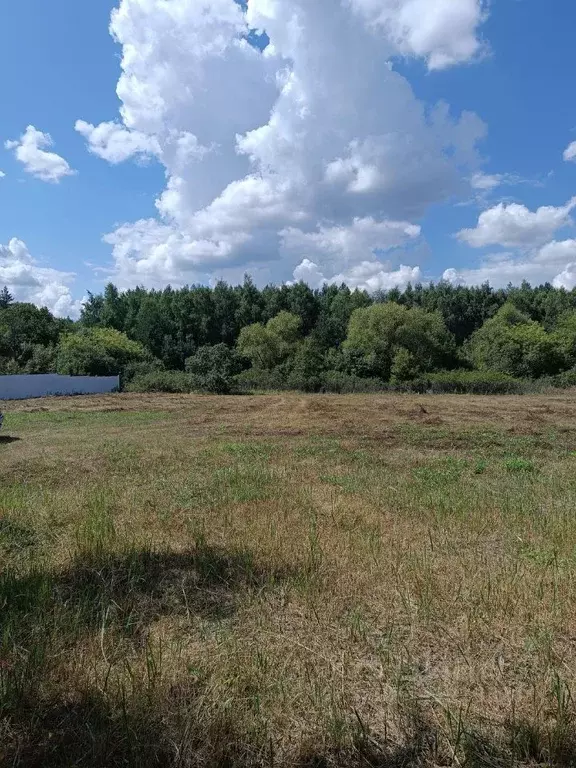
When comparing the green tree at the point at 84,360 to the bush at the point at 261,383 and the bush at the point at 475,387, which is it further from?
the bush at the point at 475,387

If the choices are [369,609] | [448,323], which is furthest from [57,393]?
[448,323]

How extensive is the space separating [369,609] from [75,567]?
2.66 metres

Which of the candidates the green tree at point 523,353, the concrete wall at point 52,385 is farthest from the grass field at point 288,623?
the green tree at point 523,353

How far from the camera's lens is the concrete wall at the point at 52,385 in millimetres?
33688

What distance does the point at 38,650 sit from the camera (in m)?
2.95

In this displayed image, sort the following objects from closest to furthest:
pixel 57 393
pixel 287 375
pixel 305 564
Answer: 1. pixel 305 564
2. pixel 57 393
3. pixel 287 375

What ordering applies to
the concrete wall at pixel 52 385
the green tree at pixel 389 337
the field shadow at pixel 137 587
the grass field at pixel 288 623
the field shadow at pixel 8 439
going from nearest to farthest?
the grass field at pixel 288 623
the field shadow at pixel 137 587
the field shadow at pixel 8 439
the concrete wall at pixel 52 385
the green tree at pixel 389 337

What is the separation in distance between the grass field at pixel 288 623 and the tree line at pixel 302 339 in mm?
32830

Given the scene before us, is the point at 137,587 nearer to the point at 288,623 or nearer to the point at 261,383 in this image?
the point at 288,623

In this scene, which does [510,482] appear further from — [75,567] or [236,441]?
[236,441]

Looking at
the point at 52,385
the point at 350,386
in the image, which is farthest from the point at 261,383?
the point at 52,385

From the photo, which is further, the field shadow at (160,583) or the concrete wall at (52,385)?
the concrete wall at (52,385)

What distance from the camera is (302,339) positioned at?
214 ft

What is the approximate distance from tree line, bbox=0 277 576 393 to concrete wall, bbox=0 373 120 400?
8.07ft
